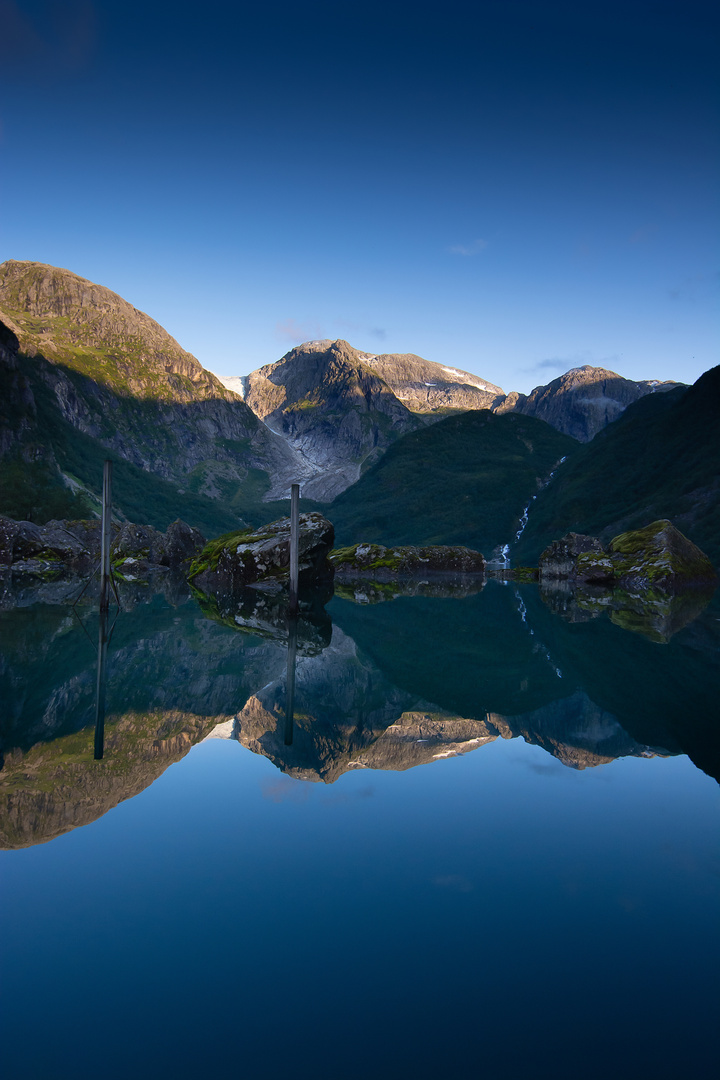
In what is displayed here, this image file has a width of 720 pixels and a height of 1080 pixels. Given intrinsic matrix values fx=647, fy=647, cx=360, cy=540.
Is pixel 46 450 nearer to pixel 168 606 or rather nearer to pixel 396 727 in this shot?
pixel 168 606

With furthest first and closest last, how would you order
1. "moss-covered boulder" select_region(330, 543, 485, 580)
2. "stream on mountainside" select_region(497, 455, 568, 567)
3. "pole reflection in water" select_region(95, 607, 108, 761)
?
"stream on mountainside" select_region(497, 455, 568, 567) < "moss-covered boulder" select_region(330, 543, 485, 580) < "pole reflection in water" select_region(95, 607, 108, 761)

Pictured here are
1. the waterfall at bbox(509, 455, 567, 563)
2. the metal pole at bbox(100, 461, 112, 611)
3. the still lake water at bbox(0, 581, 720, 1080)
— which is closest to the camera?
the still lake water at bbox(0, 581, 720, 1080)

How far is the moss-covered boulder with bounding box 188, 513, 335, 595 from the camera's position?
116 ft

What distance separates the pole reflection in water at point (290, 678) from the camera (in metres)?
7.93

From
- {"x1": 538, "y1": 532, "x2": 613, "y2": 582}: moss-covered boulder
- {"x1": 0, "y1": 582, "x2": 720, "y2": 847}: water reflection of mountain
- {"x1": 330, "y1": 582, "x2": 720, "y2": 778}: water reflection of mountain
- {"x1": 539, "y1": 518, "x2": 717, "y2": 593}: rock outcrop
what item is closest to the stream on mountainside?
{"x1": 538, "y1": 532, "x2": 613, "y2": 582}: moss-covered boulder

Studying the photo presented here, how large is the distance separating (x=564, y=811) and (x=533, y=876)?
1.37 m

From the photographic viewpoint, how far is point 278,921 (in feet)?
12.0

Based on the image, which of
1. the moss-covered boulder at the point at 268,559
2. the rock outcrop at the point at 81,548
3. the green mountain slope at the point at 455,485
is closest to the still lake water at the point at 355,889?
the moss-covered boulder at the point at 268,559

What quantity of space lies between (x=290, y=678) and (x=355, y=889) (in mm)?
7219

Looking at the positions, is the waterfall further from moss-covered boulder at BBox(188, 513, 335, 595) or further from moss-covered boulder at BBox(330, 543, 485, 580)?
moss-covered boulder at BBox(188, 513, 335, 595)

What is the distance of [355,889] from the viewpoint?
4.02m

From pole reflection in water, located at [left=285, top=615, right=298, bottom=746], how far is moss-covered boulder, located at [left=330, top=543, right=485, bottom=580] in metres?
31.6

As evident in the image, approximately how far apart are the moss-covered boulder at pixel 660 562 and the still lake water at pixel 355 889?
116 ft

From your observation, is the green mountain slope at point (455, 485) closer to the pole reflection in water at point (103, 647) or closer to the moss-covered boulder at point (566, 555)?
the moss-covered boulder at point (566, 555)
